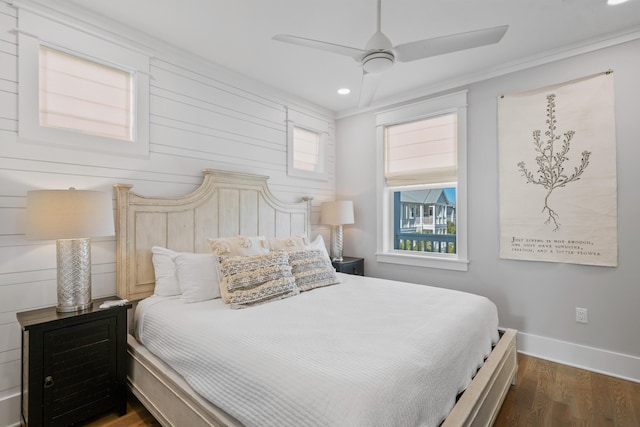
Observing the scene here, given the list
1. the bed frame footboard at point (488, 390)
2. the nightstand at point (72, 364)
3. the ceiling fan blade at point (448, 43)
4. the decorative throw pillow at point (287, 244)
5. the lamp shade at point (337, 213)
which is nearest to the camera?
the bed frame footboard at point (488, 390)

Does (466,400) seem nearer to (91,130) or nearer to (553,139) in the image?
(553,139)

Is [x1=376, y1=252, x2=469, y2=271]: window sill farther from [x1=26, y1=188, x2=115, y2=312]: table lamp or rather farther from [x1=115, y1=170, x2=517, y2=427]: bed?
[x1=26, y1=188, x2=115, y2=312]: table lamp

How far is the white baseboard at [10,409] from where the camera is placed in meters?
1.99

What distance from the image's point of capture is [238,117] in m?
3.32

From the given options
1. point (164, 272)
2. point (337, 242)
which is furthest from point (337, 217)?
point (164, 272)

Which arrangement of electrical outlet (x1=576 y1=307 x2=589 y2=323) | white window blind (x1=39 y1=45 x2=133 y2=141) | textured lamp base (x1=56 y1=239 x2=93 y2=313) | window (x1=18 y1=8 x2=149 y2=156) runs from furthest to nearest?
electrical outlet (x1=576 y1=307 x2=589 y2=323) < white window blind (x1=39 y1=45 x2=133 y2=141) < window (x1=18 y1=8 x2=149 y2=156) < textured lamp base (x1=56 y1=239 x2=93 y2=313)

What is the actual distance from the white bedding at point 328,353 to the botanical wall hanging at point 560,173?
43.8 inches

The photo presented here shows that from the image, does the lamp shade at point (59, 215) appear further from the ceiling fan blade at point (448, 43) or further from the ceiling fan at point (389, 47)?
the ceiling fan blade at point (448, 43)

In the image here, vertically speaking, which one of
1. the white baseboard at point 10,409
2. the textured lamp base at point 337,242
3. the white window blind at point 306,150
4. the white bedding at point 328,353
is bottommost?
the white baseboard at point 10,409

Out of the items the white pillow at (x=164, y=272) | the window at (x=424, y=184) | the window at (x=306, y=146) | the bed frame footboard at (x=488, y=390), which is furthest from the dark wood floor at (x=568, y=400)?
the window at (x=306, y=146)

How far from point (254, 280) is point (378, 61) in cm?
163

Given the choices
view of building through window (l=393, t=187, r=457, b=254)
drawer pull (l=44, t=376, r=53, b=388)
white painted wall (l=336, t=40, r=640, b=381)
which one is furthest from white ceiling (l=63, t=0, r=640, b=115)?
drawer pull (l=44, t=376, r=53, b=388)

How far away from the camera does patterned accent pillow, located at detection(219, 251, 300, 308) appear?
2158 mm

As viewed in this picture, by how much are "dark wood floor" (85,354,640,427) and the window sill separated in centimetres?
106
